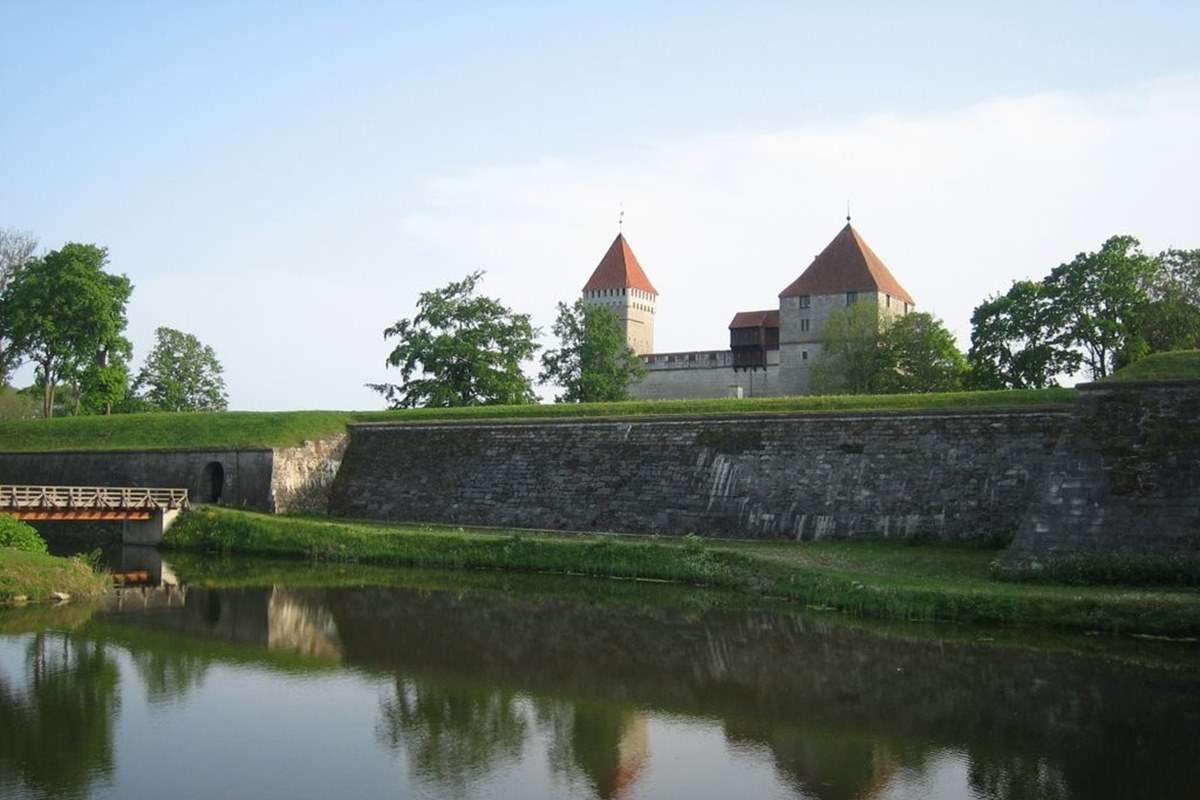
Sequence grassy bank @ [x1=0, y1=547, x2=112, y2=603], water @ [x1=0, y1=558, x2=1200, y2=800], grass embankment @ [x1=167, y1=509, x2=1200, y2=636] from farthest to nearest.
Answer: grassy bank @ [x1=0, y1=547, x2=112, y2=603] < grass embankment @ [x1=167, y1=509, x2=1200, y2=636] < water @ [x1=0, y1=558, x2=1200, y2=800]

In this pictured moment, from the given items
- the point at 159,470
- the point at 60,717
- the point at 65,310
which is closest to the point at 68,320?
the point at 65,310

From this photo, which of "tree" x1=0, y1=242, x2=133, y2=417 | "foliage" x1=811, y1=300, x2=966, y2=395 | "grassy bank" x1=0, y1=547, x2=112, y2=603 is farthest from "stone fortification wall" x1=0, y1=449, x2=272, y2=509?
"foliage" x1=811, y1=300, x2=966, y2=395

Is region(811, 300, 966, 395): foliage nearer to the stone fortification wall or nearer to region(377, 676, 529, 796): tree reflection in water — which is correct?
the stone fortification wall

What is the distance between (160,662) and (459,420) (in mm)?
19593

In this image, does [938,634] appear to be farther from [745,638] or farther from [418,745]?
[418,745]

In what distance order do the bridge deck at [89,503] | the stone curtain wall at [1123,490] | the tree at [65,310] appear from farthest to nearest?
1. the tree at [65,310]
2. the bridge deck at [89,503]
3. the stone curtain wall at [1123,490]

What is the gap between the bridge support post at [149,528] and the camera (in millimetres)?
30234

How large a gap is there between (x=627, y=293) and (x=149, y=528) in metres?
43.2

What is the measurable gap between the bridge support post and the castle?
105ft

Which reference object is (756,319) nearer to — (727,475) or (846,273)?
(846,273)

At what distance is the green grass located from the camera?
69.9 ft

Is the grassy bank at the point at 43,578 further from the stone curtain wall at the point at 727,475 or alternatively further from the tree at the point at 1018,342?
the tree at the point at 1018,342

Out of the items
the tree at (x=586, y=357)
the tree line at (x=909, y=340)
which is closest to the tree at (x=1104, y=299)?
the tree line at (x=909, y=340)

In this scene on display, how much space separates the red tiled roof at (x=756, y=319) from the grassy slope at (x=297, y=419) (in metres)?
30.7
